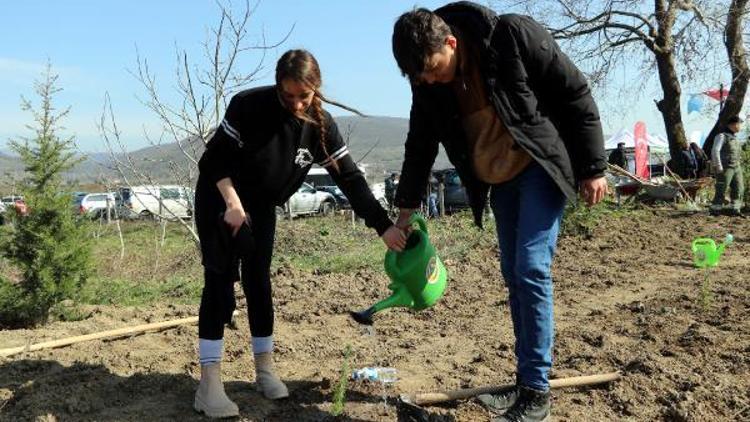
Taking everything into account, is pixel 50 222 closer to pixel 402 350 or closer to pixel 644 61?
pixel 402 350

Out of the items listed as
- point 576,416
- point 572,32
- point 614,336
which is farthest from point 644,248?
point 572,32

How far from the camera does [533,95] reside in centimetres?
235

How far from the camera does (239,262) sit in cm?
296

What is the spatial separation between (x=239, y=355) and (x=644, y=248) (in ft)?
16.2

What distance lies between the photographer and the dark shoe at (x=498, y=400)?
2666mm

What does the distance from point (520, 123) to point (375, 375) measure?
4.62 ft

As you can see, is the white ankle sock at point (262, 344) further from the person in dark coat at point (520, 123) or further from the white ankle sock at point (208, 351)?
the person in dark coat at point (520, 123)

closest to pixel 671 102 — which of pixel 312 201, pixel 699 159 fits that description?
pixel 699 159

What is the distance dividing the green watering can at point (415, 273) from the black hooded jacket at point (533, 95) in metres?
0.51

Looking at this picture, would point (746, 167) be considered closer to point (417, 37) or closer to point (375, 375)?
point (375, 375)

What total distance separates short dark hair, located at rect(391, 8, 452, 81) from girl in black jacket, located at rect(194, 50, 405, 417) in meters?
0.43

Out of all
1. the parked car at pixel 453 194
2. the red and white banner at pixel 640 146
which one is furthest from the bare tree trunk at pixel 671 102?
the parked car at pixel 453 194

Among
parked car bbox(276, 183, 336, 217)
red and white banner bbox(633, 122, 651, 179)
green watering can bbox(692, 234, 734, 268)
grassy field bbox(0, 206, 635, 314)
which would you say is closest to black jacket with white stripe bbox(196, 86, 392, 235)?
grassy field bbox(0, 206, 635, 314)

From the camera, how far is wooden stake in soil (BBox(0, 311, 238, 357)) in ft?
12.2
